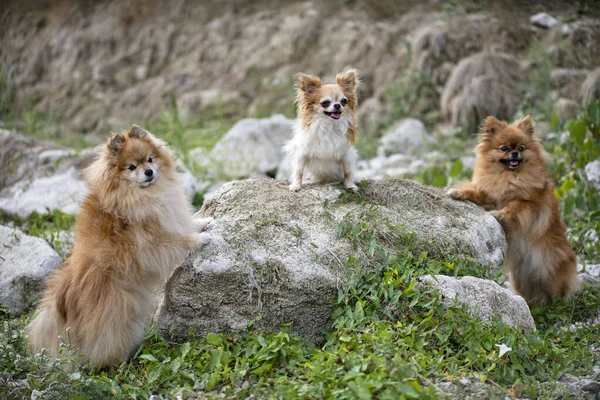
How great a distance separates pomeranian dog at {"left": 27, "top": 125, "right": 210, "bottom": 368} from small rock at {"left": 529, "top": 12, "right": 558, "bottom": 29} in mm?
9815

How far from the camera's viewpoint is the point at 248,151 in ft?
34.2

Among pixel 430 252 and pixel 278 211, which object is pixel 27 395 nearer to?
pixel 278 211

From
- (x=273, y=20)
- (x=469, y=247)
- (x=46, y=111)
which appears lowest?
(x=46, y=111)

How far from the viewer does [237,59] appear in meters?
14.4

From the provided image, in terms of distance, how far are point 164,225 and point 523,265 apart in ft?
12.4

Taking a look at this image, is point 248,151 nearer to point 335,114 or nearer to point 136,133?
point 335,114

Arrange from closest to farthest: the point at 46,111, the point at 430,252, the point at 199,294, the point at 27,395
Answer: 1. the point at 27,395
2. the point at 199,294
3. the point at 430,252
4. the point at 46,111

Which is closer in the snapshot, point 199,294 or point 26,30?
point 199,294

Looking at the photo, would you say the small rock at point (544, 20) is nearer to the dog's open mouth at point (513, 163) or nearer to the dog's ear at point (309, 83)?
the dog's open mouth at point (513, 163)

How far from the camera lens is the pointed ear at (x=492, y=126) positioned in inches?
263

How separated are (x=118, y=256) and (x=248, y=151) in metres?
5.76

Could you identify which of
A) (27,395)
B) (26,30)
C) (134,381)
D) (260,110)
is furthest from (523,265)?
(26,30)

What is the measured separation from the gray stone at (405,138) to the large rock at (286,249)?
5181mm

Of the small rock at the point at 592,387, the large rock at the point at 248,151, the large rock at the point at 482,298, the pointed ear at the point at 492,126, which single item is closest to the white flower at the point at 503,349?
the large rock at the point at 482,298
